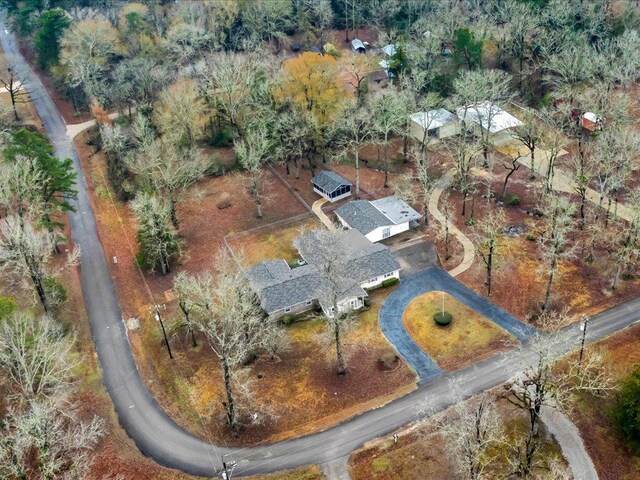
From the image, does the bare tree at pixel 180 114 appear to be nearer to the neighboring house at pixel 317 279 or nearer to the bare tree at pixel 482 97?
the neighboring house at pixel 317 279

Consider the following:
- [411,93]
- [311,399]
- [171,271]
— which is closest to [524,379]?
[311,399]

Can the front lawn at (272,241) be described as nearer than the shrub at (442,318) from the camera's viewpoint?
No

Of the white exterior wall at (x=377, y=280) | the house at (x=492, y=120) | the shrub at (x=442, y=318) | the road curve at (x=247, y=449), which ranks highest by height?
the house at (x=492, y=120)

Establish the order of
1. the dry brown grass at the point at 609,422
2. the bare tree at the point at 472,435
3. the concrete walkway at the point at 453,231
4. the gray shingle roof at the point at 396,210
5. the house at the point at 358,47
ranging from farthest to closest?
1. the house at the point at 358,47
2. the gray shingle roof at the point at 396,210
3. the concrete walkway at the point at 453,231
4. the dry brown grass at the point at 609,422
5. the bare tree at the point at 472,435

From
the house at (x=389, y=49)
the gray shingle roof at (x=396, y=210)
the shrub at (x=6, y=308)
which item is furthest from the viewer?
the house at (x=389, y=49)

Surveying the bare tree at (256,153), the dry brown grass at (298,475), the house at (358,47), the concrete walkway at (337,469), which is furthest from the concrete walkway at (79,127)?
the concrete walkway at (337,469)

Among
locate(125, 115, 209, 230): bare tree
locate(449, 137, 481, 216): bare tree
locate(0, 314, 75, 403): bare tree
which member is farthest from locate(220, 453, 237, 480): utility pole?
locate(449, 137, 481, 216): bare tree

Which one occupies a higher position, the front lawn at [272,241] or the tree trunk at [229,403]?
the tree trunk at [229,403]
